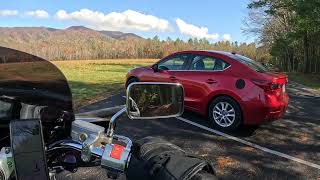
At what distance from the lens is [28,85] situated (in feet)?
8.36

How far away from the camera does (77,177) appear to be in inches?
234

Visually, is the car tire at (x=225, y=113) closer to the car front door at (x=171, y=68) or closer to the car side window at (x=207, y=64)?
the car side window at (x=207, y=64)

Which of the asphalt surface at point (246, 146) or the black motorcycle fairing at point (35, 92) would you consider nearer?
the black motorcycle fairing at point (35, 92)

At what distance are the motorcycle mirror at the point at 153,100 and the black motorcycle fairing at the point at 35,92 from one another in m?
0.44

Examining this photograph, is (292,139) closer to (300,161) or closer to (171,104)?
(300,161)

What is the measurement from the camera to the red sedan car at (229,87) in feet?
31.0

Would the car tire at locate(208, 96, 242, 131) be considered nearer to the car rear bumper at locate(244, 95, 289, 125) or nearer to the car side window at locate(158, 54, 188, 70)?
the car rear bumper at locate(244, 95, 289, 125)

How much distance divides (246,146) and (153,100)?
629cm

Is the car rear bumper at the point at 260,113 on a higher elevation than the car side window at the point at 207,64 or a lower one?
lower

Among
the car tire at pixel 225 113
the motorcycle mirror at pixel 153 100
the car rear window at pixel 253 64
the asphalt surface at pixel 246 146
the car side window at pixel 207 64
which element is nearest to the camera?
the motorcycle mirror at pixel 153 100

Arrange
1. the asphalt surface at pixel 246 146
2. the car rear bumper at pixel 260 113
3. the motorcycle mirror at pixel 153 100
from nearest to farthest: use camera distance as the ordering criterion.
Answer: the motorcycle mirror at pixel 153 100, the asphalt surface at pixel 246 146, the car rear bumper at pixel 260 113

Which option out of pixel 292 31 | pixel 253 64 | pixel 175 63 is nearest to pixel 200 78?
pixel 175 63

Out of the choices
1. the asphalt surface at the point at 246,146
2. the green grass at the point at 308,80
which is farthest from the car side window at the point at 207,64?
the green grass at the point at 308,80

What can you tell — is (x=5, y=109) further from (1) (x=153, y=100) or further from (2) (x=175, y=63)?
(2) (x=175, y=63)
